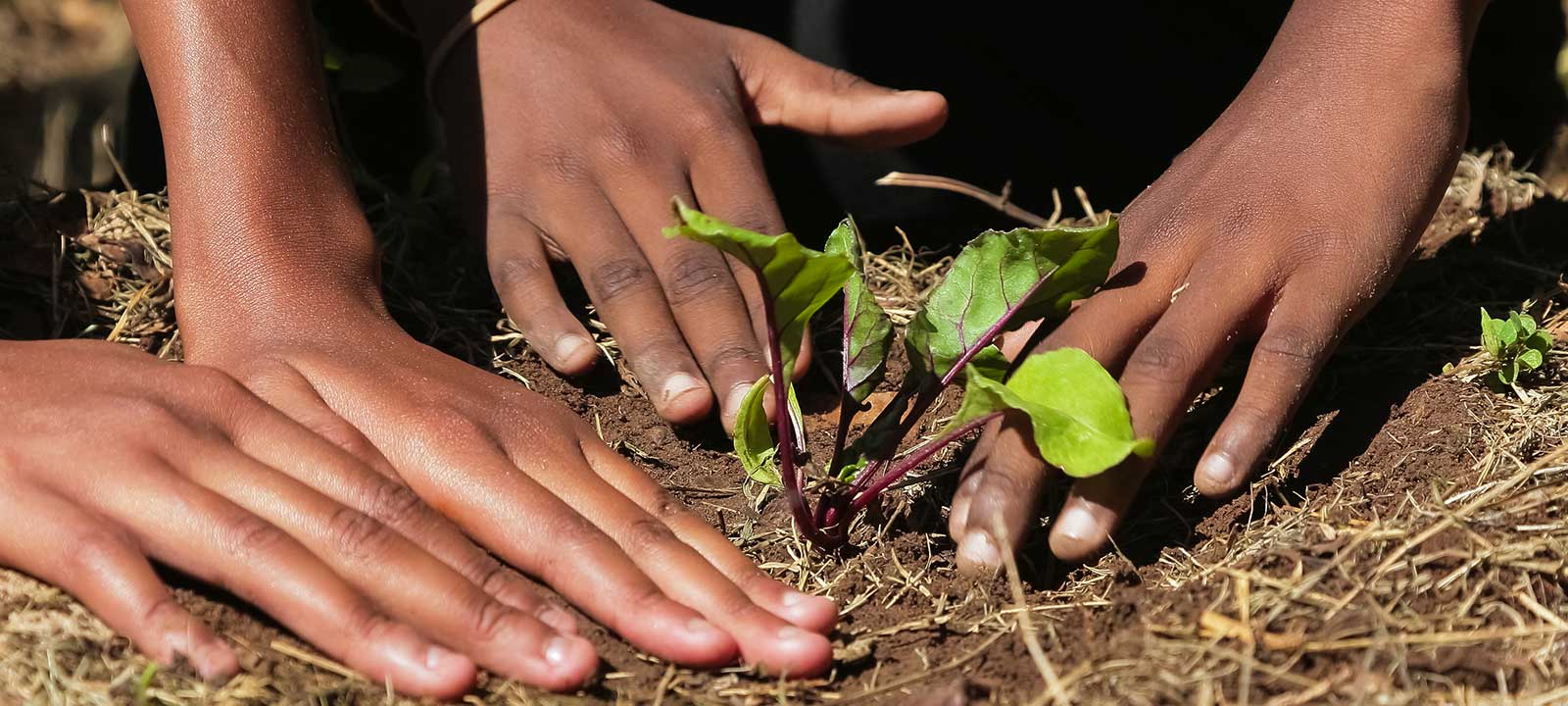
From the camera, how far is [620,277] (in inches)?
78.0

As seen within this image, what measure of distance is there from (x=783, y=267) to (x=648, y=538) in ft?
1.22

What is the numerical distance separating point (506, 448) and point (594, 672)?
0.38 meters

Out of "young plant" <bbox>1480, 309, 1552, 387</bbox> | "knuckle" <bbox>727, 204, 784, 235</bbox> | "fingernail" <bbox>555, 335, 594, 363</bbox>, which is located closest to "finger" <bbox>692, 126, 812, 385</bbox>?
"knuckle" <bbox>727, 204, 784, 235</bbox>

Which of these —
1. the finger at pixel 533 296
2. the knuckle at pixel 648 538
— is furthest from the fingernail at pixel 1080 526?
the finger at pixel 533 296

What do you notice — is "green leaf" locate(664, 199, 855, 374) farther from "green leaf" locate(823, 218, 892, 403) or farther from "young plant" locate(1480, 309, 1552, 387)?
"young plant" locate(1480, 309, 1552, 387)

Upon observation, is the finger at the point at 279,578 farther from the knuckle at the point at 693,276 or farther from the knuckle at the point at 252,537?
the knuckle at the point at 693,276

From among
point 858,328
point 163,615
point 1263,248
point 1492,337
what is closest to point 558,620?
point 163,615

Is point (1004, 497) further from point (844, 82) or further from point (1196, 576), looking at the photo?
point (844, 82)

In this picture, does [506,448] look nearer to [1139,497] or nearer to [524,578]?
[524,578]

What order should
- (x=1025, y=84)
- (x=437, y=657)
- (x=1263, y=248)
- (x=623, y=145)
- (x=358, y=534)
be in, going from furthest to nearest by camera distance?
(x=1025, y=84)
(x=623, y=145)
(x=1263, y=248)
(x=358, y=534)
(x=437, y=657)

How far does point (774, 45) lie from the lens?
2.25 m

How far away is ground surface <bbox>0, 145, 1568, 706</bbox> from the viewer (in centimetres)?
131

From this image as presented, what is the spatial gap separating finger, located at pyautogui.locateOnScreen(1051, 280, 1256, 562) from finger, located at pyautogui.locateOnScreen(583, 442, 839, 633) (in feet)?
0.98

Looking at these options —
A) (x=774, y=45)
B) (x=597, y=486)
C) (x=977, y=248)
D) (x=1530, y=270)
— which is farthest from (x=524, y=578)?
(x=1530, y=270)
